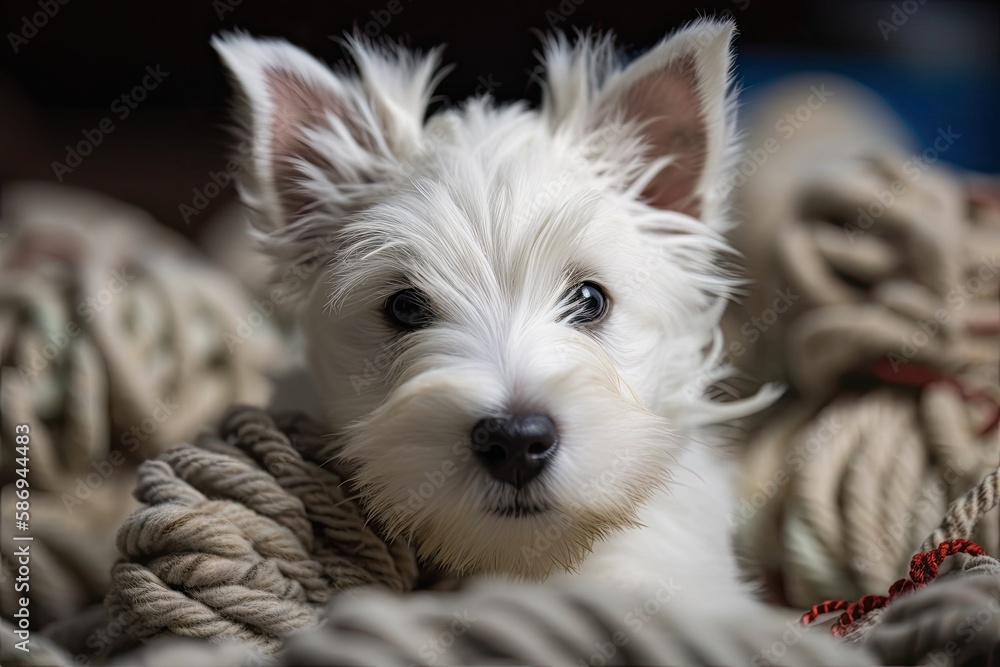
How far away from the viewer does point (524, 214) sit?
4.71 ft

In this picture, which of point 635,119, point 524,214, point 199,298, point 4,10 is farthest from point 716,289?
point 4,10

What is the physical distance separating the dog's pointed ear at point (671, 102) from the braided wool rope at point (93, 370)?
954mm

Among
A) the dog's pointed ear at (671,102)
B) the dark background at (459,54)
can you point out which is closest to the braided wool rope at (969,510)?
the dog's pointed ear at (671,102)

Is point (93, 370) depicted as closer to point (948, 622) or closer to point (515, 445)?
point (515, 445)

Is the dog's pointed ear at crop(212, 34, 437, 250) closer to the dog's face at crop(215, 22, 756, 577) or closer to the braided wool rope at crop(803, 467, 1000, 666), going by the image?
the dog's face at crop(215, 22, 756, 577)

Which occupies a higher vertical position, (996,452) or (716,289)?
(716,289)

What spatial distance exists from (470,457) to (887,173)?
4.57 ft

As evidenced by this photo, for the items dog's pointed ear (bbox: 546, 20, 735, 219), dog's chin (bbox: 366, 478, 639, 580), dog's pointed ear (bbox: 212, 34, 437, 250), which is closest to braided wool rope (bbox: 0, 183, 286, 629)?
dog's pointed ear (bbox: 212, 34, 437, 250)

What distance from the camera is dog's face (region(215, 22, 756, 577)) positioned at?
4.02 ft

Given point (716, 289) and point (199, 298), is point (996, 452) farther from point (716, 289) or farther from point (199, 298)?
point (199, 298)

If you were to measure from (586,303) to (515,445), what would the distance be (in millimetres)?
434

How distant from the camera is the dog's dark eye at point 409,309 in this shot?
1.47 m

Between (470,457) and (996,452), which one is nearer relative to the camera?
(470,457)

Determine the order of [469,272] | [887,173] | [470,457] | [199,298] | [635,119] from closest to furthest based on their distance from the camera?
[470,457] → [469,272] → [635,119] → [887,173] → [199,298]
